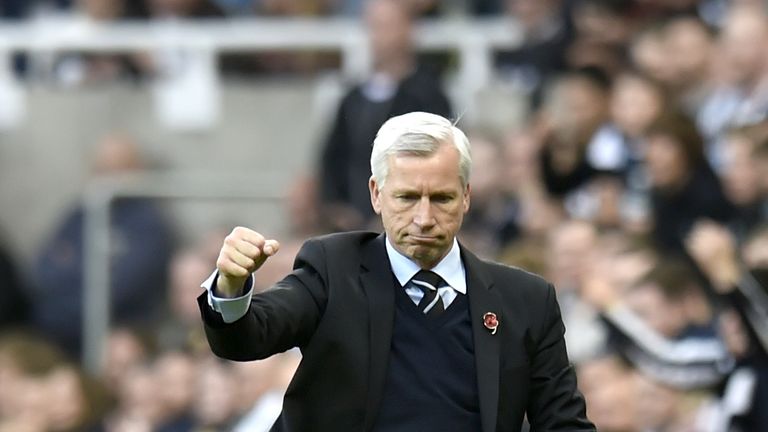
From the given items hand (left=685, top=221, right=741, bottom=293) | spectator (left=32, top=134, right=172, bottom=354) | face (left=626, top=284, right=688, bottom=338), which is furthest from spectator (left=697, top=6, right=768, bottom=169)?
spectator (left=32, top=134, right=172, bottom=354)

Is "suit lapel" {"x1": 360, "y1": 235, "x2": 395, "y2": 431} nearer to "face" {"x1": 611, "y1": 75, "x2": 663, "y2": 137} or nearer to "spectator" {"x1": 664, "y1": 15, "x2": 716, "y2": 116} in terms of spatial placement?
"face" {"x1": 611, "y1": 75, "x2": 663, "y2": 137}

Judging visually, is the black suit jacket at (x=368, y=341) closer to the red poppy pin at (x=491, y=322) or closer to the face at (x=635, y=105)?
the red poppy pin at (x=491, y=322)

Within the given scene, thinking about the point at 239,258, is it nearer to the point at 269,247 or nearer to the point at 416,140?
the point at 269,247

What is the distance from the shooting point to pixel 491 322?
5426mm

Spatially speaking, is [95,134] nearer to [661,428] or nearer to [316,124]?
[316,124]

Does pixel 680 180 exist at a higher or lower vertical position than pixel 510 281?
lower

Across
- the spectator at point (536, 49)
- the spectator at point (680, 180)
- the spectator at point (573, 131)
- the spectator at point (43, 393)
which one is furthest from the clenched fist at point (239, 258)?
the spectator at point (43, 393)

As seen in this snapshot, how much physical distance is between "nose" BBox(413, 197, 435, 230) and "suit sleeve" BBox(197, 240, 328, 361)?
316 millimetres

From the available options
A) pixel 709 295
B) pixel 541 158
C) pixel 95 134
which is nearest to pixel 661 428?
pixel 709 295

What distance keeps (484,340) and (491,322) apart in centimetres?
6

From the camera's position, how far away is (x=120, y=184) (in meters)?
13.3

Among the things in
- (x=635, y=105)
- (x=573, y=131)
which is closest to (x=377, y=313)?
(x=635, y=105)

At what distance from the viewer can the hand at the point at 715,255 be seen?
8805 millimetres

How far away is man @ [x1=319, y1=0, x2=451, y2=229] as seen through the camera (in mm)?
11469
